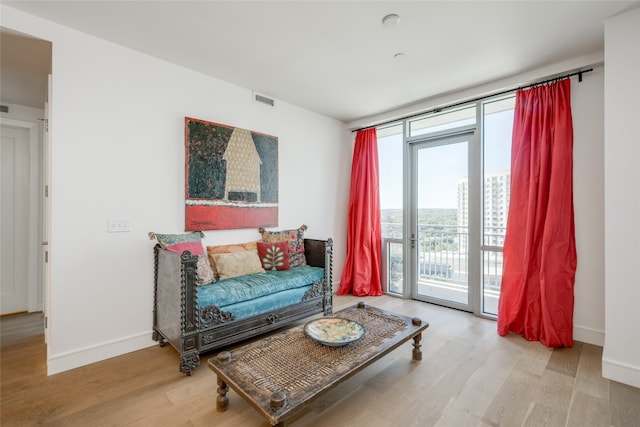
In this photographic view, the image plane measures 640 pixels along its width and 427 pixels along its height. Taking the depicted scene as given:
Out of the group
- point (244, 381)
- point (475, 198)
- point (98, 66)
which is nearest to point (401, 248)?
point (475, 198)

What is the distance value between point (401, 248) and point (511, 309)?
155 cm

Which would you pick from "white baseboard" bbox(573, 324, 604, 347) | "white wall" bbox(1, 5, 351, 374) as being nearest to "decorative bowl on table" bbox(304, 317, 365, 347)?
"white wall" bbox(1, 5, 351, 374)

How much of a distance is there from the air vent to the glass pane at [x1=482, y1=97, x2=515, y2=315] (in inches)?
102

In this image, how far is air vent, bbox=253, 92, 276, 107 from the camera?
3413 millimetres

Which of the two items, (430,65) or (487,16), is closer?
(487,16)

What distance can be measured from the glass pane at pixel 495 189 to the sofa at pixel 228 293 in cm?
190

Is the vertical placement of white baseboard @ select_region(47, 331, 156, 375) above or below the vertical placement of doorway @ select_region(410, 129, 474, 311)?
below

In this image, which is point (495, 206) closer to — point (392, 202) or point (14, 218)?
point (392, 202)

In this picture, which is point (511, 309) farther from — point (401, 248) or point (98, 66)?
point (98, 66)

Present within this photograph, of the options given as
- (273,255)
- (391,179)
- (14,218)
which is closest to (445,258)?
(391,179)

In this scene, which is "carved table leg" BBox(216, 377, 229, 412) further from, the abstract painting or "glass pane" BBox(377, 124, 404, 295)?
"glass pane" BBox(377, 124, 404, 295)

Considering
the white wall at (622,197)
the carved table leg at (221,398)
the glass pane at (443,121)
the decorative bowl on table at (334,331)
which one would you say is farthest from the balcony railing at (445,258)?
the carved table leg at (221,398)

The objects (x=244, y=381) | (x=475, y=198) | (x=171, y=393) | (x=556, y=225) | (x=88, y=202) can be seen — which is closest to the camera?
(x=244, y=381)

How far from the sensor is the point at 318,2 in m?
1.97
